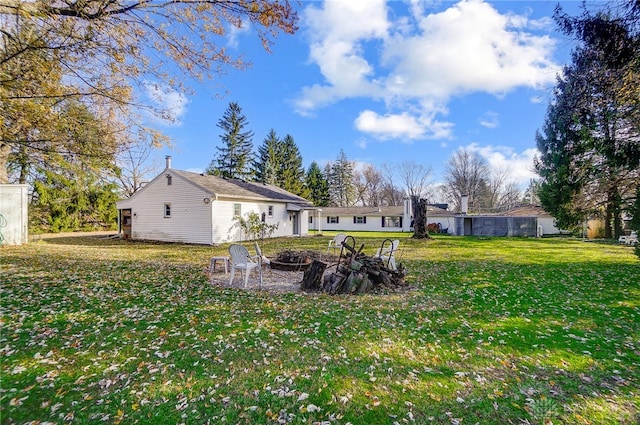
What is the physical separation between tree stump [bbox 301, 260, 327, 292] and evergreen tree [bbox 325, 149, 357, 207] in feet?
143

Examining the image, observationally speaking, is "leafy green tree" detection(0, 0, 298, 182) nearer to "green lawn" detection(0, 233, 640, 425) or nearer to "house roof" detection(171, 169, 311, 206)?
"green lawn" detection(0, 233, 640, 425)

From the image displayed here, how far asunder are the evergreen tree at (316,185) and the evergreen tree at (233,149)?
348 inches

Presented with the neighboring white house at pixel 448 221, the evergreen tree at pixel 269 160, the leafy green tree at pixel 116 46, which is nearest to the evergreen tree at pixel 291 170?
the evergreen tree at pixel 269 160

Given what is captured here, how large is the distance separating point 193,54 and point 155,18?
0.79 metres

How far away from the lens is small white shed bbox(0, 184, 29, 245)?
13906 millimetres

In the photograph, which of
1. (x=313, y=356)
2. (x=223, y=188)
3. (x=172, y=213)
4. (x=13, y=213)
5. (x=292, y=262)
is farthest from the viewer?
Answer: (x=223, y=188)

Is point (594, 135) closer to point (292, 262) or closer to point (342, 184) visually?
point (292, 262)

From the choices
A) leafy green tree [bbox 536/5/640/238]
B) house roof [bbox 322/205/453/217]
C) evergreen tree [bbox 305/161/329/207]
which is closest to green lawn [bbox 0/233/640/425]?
leafy green tree [bbox 536/5/640/238]

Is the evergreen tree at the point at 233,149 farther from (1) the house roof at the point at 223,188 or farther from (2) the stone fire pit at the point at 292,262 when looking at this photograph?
(2) the stone fire pit at the point at 292,262

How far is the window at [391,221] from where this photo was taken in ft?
120

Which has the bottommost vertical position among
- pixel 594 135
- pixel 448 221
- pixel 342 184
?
pixel 448 221

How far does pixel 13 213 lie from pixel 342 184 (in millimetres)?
41755

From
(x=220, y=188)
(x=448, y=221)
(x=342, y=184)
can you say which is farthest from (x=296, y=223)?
(x=342, y=184)

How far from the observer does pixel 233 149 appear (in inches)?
1666
